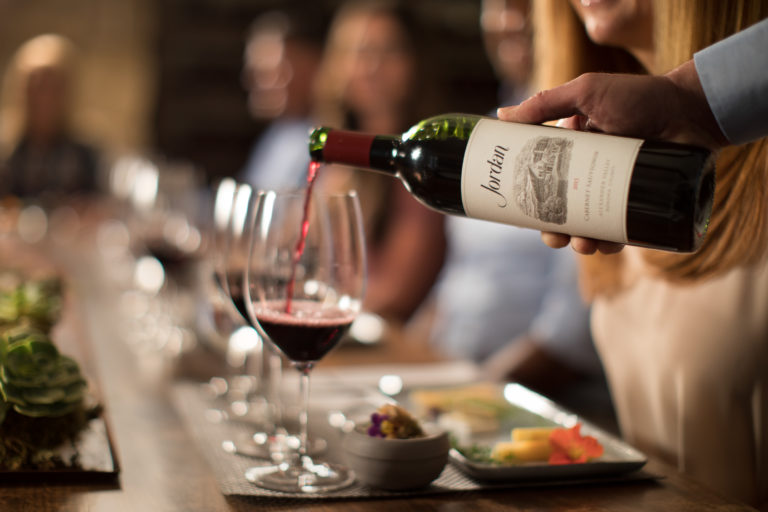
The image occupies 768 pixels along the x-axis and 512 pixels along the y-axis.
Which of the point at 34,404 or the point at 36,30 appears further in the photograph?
the point at 36,30

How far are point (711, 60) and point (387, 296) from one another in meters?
2.30

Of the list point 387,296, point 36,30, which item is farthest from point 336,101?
point 36,30

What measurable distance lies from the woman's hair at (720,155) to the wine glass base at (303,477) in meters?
0.54

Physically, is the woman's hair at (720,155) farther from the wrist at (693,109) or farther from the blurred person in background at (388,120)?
the blurred person in background at (388,120)

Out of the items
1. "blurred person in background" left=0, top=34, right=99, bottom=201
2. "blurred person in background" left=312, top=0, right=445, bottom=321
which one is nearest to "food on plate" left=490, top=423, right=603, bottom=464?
"blurred person in background" left=312, top=0, right=445, bottom=321

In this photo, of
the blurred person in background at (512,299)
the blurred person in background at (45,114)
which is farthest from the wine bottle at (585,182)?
the blurred person in background at (45,114)

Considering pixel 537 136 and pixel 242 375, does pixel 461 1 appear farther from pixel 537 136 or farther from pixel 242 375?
pixel 537 136

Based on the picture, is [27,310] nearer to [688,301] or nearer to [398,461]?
[398,461]

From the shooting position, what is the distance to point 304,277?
2.89 ft

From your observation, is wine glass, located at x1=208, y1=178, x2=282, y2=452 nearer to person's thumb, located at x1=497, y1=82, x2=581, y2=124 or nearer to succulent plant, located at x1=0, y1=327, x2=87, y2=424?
succulent plant, located at x1=0, y1=327, x2=87, y2=424

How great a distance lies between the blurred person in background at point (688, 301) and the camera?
0.98m

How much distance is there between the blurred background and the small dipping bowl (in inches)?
176

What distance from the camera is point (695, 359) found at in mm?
1152

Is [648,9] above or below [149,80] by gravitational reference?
below
